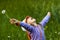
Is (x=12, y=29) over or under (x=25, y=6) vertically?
under

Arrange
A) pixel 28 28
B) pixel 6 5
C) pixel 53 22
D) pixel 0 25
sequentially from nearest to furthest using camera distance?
pixel 28 28, pixel 53 22, pixel 0 25, pixel 6 5

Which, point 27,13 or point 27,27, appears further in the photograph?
point 27,13

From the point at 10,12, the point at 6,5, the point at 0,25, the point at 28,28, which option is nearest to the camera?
the point at 28,28

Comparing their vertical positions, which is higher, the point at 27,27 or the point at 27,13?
the point at 27,13

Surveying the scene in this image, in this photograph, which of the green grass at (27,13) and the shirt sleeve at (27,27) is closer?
the shirt sleeve at (27,27)

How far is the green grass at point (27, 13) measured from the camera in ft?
14.4

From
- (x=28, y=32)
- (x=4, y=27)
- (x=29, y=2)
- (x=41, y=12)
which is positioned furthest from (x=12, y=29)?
(x=28, y=32)

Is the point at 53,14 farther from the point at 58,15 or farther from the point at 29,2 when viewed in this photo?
the point at 29,2

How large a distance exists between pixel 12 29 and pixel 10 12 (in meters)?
0.66

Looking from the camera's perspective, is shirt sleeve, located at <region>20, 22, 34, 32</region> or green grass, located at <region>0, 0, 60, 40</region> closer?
shirt sleeve, located at <region>20, 22, 34, 32</region>

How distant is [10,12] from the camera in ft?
17.2

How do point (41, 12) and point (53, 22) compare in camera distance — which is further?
point (41, 12)

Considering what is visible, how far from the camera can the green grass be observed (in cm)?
438

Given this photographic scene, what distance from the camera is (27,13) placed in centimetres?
499
